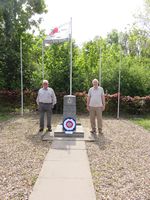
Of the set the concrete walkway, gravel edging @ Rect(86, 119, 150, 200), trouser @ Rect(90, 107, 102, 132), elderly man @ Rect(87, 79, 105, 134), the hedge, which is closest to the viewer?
the concrete walkway

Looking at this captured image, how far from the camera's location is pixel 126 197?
4609 millimetres

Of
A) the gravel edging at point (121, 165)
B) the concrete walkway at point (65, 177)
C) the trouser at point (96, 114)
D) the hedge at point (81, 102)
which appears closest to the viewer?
the concrete walkway at point (65, 177)

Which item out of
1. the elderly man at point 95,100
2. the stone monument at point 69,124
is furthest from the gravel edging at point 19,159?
the elderly man at point 95,100

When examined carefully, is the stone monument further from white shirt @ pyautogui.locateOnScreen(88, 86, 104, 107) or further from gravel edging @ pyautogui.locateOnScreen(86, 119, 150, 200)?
gravel edging @ pyautogui.locateOnScreen(86, 119, 150, 200)

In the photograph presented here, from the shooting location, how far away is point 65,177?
5379 mm

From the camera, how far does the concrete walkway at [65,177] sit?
4.55 m

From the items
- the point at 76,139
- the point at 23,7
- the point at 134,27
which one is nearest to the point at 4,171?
the point at 76,139

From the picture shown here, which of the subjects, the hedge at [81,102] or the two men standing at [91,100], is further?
the hedge at [81,102]

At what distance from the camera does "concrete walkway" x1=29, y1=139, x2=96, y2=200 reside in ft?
14.9

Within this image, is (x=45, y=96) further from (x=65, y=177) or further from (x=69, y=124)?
(x=65, y=177)

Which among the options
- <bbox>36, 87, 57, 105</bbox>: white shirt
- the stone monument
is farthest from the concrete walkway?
<bbox>36, 87, 57, 105</bbox>: white shirt

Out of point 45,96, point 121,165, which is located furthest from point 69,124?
point 121,165

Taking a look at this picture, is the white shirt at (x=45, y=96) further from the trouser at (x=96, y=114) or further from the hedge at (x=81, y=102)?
the hedge at (x=81, y=102)

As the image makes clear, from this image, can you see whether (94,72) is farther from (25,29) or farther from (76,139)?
(76,139)
